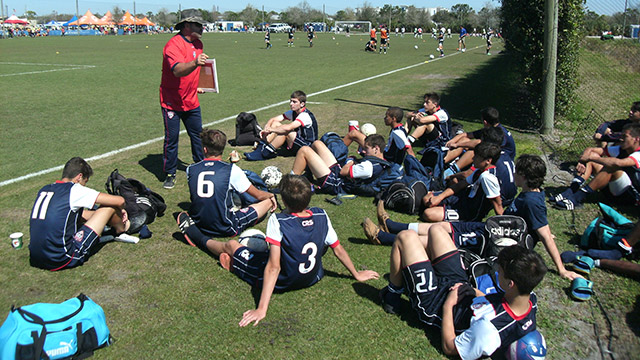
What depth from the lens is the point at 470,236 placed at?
4.89 m

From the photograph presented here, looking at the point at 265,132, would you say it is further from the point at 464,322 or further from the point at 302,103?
the point at 464,322

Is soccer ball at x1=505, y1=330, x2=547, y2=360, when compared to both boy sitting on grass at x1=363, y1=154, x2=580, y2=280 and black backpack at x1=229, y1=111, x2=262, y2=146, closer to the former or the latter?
boy sitting on grass at x1=363, y1=154, x2=580, y2=280

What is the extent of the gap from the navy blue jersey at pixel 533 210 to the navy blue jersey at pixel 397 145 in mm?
2880

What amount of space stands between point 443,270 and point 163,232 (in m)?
3.38

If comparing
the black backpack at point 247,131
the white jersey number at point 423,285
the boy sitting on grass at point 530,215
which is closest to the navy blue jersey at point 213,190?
the boy sitting on grass at point 530,215

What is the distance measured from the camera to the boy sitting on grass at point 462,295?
3.39 metres

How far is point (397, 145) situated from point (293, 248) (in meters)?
3.94

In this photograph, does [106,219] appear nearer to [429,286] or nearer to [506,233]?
[429,286]

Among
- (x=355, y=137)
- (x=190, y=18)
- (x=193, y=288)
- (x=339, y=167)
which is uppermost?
(x=190, y=18)

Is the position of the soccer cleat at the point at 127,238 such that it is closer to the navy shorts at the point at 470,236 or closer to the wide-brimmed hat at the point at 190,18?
the wide-brimmed hat at the point at 190,18

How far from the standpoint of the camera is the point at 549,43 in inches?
436

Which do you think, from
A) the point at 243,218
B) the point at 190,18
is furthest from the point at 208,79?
the point at 243,218

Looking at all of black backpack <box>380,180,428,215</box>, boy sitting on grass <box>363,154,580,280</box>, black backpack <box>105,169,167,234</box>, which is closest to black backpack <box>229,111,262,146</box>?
black backpack <box>105,169,167,234</box>

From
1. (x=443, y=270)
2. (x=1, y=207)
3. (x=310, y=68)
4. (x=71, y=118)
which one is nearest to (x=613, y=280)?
(x=443, y=270)
